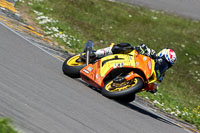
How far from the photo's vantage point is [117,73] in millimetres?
8461

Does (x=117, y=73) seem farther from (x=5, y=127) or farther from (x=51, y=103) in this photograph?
(x=5, y=127)

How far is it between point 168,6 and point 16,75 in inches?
684

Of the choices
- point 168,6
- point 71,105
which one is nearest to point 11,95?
point 71,105

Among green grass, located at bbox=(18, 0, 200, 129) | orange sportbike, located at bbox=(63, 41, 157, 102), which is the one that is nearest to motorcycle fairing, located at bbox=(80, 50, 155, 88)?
orange sportbike, located at bbox=(63, 41, 157, 102)

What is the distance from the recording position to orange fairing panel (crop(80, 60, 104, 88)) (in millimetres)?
8328

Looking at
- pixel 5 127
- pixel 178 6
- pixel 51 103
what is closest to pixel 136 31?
pixel 178 6

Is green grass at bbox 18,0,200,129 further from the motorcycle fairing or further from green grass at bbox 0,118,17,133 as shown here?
green grass at bbox 0,118,17,133

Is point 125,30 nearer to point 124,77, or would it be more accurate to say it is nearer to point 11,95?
point 124,77

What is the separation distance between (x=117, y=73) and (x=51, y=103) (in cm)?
290

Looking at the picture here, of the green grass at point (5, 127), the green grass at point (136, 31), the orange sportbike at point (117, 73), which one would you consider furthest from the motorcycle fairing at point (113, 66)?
the green grass at point (5, 127)

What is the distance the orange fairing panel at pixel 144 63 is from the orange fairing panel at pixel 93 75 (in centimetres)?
84

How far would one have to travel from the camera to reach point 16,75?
6.83 meters

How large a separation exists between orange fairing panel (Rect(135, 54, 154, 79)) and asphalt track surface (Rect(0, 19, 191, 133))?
3.29ft

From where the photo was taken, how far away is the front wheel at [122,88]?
7734 mm
